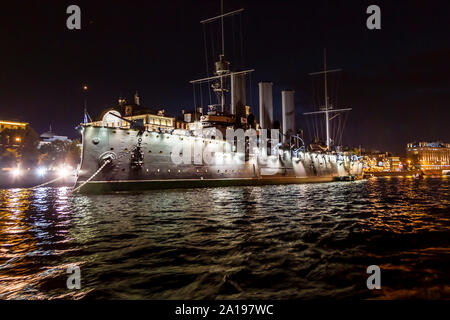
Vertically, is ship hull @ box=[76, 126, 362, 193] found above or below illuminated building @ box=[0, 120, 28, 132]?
below

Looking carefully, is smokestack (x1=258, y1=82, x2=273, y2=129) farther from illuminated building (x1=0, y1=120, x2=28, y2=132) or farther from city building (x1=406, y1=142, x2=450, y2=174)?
city building (x1=406, y1=142, x2=450, y2=174)

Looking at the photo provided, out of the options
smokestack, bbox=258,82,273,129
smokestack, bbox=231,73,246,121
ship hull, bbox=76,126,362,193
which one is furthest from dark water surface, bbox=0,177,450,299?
smokestack, bbox=231,73,246,121

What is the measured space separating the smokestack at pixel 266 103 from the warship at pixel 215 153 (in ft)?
0.39

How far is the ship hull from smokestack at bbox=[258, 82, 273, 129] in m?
11.7

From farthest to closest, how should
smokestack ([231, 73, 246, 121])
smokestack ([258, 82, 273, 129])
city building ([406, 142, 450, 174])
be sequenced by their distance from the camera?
city building ([406, 142, 450, 174]), smokestack ([258, 82, 273, 129]), smokestack ([231, 73, 246, 121])

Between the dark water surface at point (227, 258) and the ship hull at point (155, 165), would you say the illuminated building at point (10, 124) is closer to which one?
the ship hull at point (155, 165)

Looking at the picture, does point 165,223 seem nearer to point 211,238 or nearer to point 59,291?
point 211,238

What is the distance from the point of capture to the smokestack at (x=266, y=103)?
48688mm

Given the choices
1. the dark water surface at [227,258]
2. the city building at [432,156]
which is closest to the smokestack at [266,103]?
the dark water surface at [227,258]

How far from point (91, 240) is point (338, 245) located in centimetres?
612

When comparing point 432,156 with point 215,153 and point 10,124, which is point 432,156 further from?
point 10,124

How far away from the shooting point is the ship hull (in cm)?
2386

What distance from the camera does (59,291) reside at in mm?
4074
